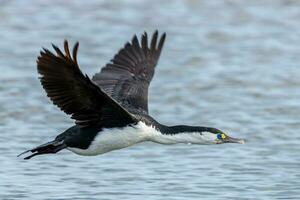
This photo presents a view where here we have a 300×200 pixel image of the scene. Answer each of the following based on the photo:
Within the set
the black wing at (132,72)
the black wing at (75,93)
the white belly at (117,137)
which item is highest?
the black wing at (132,72)

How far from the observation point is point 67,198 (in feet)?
33.2

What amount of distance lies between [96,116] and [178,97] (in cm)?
428

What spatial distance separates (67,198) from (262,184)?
79.9 inches

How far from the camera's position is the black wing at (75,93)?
9.14 meters

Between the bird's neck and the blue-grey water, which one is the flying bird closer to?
the bird's neck

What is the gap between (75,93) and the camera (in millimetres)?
9531

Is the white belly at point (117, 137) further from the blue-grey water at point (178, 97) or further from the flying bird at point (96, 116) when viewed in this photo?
the blue-grey water at point (178, 97)

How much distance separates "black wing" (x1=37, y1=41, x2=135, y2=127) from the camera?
9.14 meters

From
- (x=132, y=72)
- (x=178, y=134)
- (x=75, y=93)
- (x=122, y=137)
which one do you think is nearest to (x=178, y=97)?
(x=132, y=72)

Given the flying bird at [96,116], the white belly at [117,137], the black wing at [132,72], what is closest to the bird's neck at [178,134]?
the flying bird at [96,116]

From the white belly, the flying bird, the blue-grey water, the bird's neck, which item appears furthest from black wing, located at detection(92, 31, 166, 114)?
the white belly

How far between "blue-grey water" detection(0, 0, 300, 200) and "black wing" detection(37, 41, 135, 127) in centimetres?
81

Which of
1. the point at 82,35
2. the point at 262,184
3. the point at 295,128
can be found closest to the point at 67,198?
the point at 262,184

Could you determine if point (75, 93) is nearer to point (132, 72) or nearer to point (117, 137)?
point (117, 137)
